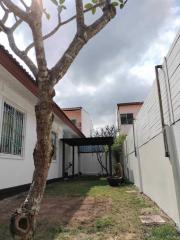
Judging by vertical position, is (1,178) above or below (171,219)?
above

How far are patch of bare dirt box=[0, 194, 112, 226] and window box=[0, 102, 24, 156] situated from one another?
1500 mm

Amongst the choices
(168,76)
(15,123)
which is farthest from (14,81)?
(168,76)

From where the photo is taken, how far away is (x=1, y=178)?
241 inches

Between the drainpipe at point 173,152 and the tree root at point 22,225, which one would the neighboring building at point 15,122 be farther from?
the tree root at point 22,225

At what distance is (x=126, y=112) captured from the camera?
2339 centimetres

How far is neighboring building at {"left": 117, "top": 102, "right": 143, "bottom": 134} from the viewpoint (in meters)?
23.0

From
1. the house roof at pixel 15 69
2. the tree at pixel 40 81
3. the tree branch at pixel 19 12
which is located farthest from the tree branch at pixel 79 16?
the house roof at pixel 15 69

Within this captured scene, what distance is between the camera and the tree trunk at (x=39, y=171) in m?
1.49

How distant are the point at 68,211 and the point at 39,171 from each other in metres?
3.37

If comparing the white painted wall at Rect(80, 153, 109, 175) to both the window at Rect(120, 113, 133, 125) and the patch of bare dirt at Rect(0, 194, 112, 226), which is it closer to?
the window at Rect(120, 113, 133, 125)

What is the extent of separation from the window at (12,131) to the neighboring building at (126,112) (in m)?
16.2

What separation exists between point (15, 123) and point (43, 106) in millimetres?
5677

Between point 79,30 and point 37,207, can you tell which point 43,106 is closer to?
point 37,207

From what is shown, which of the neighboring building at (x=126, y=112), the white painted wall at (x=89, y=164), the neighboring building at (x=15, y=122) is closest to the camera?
the neighboring building at (x=15, y=122)
